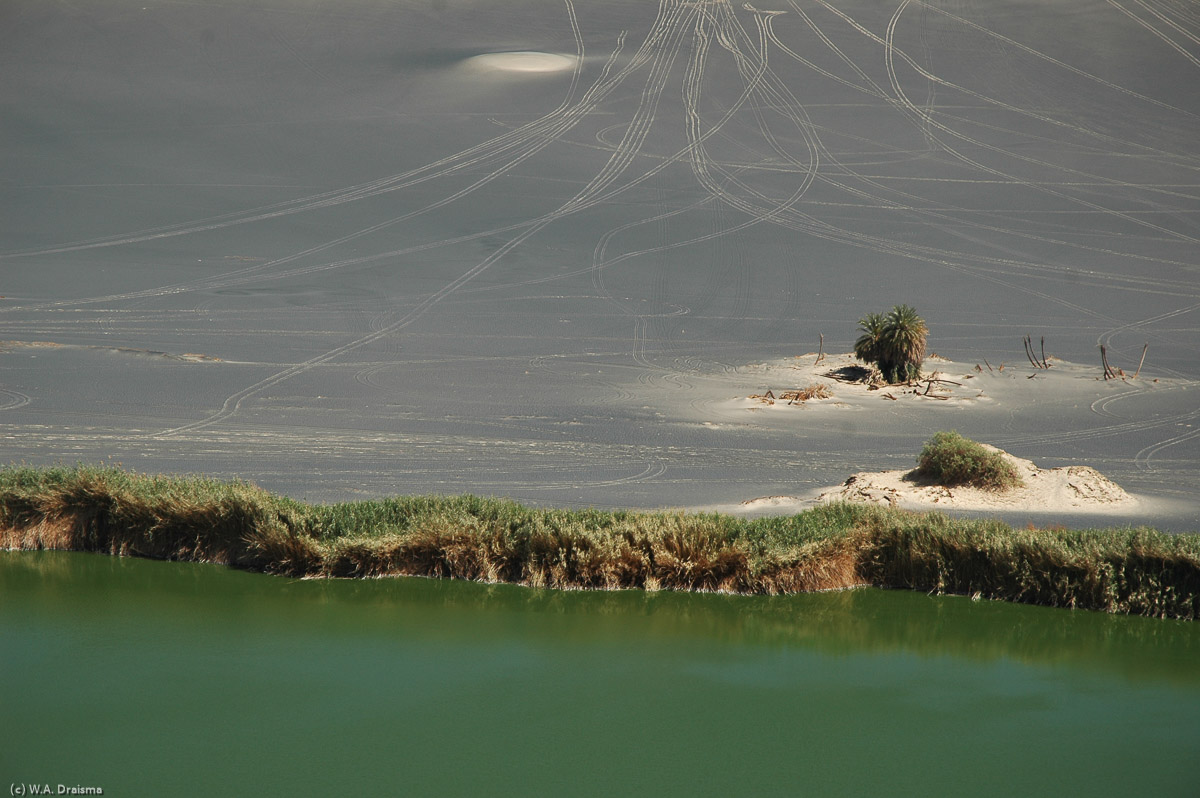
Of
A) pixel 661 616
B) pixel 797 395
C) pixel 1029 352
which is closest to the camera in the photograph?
pixel 661 616

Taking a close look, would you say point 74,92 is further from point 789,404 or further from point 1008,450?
point 1008,450

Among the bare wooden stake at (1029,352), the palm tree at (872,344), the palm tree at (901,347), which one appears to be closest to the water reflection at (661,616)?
the palm tree at (901,347)

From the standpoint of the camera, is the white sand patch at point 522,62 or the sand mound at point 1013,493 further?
the white sand patch at point 522,62

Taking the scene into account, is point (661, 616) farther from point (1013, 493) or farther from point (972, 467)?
point (1013, 493)

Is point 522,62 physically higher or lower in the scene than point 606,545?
higher

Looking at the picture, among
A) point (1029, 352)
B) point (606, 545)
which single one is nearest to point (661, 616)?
point (606, 545)

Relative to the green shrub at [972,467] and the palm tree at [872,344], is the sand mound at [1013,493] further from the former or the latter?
the palm tree at [872,344]
